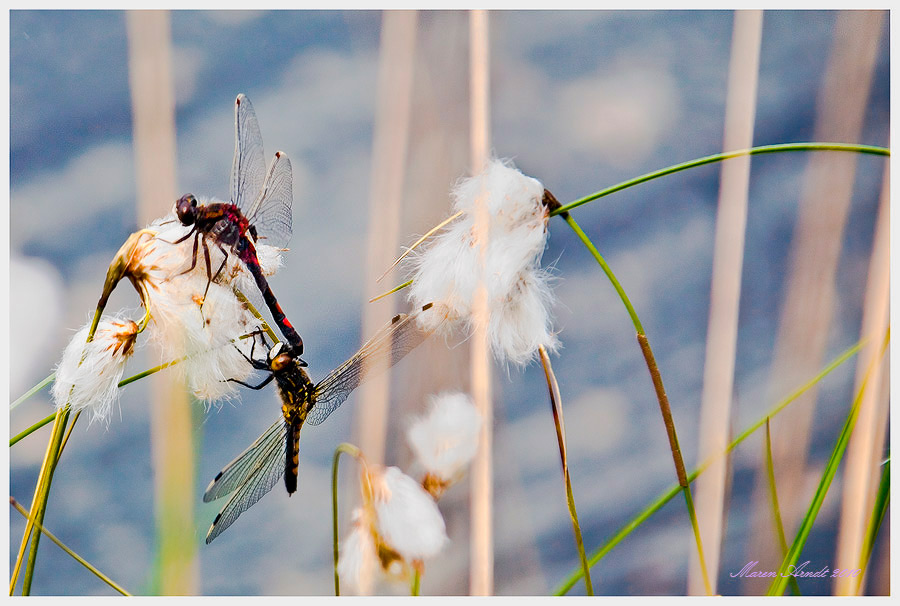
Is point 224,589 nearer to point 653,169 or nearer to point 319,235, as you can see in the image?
point 319,235

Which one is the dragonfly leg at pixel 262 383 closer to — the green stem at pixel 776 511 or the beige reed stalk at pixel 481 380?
the beige reed stalk at pixel 481 380

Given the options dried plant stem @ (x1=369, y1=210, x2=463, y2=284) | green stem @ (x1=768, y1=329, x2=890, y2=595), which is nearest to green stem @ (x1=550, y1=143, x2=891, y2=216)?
dried plant stem @ (x1=369, y1=210, x2=463, y2=284)

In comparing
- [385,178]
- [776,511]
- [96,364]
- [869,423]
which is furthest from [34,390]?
[869,423]

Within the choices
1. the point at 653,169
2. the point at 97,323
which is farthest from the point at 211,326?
the point at 653,169

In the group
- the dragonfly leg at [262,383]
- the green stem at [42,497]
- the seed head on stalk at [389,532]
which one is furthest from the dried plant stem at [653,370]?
the green stem at [42,497]

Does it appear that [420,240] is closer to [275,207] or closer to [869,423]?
[275,207]
